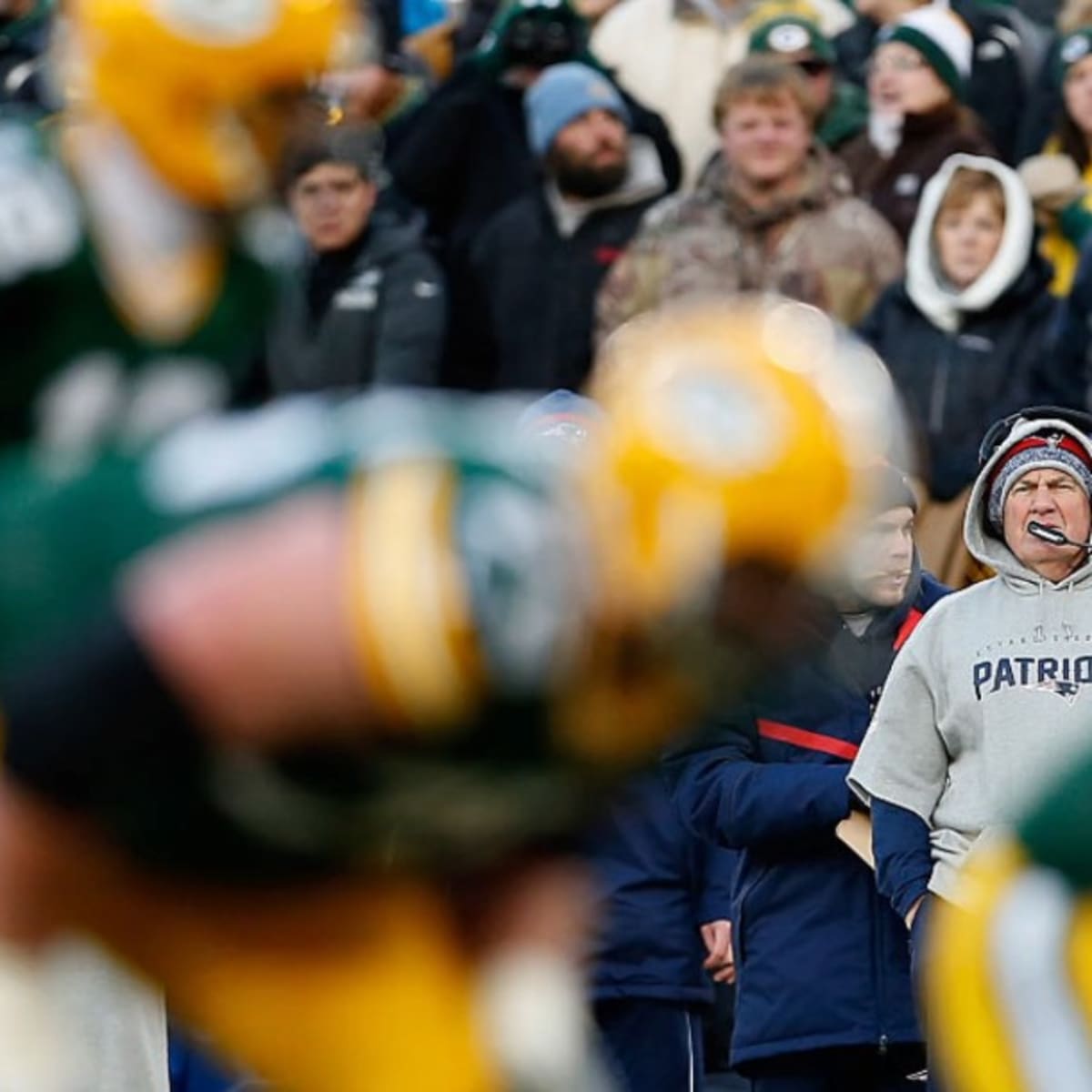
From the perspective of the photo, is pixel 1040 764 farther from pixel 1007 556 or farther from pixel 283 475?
pixel 283 475

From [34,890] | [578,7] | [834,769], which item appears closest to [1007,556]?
[834,769]

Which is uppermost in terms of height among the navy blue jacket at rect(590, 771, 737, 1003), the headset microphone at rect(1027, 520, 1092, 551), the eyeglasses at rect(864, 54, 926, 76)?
the eyeglasses at rect(864, 54, 926, 76)

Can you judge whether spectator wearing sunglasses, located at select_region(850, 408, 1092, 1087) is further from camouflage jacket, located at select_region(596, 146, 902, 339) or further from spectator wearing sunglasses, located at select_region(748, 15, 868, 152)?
spectator wearing sunglasses, located at select_region(748, 15, 868, 152)

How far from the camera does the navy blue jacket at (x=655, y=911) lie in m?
7.78

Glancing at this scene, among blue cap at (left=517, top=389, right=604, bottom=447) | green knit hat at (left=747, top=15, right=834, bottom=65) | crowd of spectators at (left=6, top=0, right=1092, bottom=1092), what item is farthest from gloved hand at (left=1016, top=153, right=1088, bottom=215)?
blue cap at (left=517, top=389, right=604, bottom=447)

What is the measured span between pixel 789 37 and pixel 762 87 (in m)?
1.14

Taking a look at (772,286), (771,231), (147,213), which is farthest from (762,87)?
(147,213)

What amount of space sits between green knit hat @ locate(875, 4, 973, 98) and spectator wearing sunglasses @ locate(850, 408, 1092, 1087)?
12.6 feet

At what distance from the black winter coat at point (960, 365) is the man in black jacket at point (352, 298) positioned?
59.5 inches

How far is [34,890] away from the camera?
4262 millimetres

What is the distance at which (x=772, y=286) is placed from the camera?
10539 mm

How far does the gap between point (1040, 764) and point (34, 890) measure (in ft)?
10.7

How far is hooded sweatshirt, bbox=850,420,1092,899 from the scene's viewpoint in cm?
729

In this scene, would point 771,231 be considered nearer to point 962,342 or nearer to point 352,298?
point 962,342
